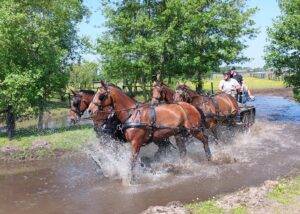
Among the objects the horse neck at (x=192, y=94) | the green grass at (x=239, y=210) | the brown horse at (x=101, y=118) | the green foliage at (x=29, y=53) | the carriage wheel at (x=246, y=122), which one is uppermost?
the green foliage at (x=29, y=53)

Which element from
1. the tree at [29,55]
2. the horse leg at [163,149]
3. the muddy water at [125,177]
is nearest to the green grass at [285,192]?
the muddy water at [125,177]

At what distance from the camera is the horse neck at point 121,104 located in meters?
13.8

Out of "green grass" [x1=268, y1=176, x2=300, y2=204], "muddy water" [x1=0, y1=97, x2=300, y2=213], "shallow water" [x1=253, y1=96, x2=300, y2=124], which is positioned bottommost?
"shallow water" [x1=253, y1=96, x2=300, y2=124]

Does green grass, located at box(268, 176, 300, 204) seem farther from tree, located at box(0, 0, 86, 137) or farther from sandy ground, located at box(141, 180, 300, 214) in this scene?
tree, located at box(0, 0, 86, 137)

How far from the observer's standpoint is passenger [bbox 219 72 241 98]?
2075 centimetres

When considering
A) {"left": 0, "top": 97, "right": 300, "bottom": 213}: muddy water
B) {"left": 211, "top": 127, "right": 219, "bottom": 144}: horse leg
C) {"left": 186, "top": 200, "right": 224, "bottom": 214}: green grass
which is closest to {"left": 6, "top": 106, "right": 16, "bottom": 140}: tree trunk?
{"left": 0, "top": 97, "right": 300, "bottom": 213}: muddy water

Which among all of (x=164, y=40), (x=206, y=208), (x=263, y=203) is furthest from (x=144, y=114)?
(x=164, y=40)

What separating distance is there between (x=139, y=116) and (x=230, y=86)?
26.1 feet

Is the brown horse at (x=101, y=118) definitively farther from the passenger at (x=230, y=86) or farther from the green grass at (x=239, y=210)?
the passenger at (x=230, y=86)

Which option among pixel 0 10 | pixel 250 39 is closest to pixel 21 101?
pixel 0 10

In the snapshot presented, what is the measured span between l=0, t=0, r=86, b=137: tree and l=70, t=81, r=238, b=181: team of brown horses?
7.13m

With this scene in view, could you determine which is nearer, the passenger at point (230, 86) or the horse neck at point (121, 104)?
the horse neck at point (121, 104)

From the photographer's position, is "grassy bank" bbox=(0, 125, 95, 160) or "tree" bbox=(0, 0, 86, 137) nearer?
"grassy bank" bbox=(0, 125, 95, 160)

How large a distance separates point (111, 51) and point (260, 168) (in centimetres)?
1484
